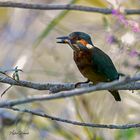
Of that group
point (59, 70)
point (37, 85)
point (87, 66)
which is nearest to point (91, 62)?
point (87, 66)

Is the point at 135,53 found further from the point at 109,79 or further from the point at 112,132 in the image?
the point at 112,132

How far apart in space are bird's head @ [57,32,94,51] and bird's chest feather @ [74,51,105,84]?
0.03m

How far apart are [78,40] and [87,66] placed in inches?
4.9

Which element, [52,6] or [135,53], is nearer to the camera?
[135,53]

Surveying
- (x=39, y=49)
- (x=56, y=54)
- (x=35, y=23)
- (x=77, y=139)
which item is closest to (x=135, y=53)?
(x=77, y=139)

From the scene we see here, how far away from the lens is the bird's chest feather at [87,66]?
8.84ft

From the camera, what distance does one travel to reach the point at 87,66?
271cm

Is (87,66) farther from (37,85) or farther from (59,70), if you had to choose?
(59,70)

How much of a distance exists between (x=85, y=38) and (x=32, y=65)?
7.79 feet

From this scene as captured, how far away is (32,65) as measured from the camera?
503 cm

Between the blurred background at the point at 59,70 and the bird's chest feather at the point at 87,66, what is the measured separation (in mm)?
274

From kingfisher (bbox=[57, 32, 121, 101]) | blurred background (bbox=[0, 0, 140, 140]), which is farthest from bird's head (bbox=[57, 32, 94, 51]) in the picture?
blurred background (bbox=[0, 0, 140, 140])

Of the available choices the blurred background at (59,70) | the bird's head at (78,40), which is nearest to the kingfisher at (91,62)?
the bird's head at (78,40)

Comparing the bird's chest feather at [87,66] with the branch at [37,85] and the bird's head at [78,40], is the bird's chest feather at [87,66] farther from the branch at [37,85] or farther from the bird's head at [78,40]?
the branch at [37,85]
